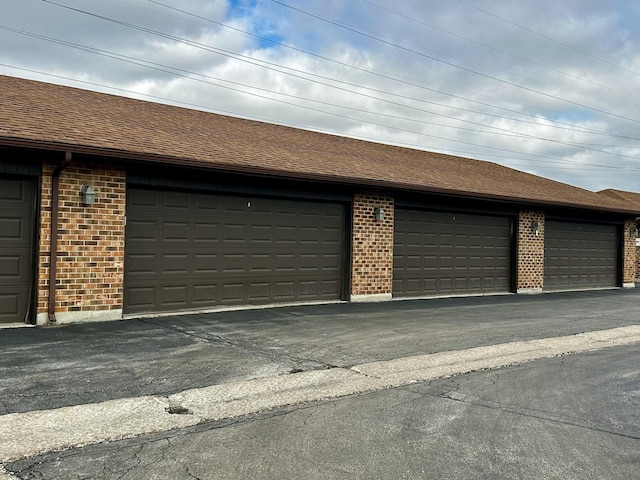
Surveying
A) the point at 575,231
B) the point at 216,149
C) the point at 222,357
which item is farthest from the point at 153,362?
the point at 575,231

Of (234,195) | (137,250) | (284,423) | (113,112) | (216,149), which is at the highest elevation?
(113,112)

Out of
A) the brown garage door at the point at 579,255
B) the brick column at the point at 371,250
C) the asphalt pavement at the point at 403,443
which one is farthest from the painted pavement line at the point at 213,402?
the brown garage door at the point at 579,255

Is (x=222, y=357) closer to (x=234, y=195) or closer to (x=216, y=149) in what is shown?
(x=234, y=195)

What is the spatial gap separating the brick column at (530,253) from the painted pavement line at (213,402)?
9.36 m

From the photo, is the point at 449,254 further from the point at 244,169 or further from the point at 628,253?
the point at 628,253

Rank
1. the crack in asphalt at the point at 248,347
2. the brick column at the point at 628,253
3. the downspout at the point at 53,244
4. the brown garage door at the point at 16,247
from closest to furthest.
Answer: the crack in asphalt at the point at 248,347 → the brown garage door at the point at 16,247 → the downspout at the point at 53,244 → the brick column at the point at 628,253

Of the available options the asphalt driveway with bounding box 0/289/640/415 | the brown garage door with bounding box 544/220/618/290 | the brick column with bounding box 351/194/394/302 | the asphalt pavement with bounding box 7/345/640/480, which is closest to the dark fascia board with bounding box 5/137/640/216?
the brick column with bounding box 351/194/394/302

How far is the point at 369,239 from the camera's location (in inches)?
538

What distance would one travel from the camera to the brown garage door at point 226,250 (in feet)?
34.8

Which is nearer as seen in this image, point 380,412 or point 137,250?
point 380,412

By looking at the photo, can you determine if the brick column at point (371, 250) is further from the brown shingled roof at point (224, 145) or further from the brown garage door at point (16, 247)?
the brown garage door at point (16, 247)

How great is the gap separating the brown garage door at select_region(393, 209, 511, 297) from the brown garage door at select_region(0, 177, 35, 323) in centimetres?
827

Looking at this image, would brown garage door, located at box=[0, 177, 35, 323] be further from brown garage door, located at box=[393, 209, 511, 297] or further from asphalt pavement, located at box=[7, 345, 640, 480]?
brown garage door, located at box=[393, 209, 511, 297]

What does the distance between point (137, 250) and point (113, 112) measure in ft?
13.5
